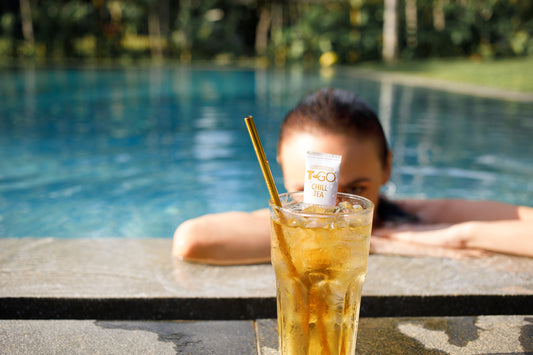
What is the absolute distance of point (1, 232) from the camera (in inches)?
150

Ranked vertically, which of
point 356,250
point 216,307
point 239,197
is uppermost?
point 356,250

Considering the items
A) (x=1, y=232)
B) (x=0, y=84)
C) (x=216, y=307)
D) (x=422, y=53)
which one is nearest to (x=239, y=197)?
(x=1, y=232)

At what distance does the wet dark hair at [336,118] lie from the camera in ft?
7.19

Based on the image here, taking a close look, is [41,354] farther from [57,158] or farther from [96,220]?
[57,158]

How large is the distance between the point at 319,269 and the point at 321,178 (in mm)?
225

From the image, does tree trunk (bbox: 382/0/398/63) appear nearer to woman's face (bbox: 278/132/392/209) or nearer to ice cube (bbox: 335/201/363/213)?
woman's face (bbox: 278/132/392/209)

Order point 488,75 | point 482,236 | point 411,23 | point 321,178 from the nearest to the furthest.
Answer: point 321,178, point 482,236, point 488,75, point 411,23

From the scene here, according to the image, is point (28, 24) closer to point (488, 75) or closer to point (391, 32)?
point (391, 32)

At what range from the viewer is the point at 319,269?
1260 millimetres

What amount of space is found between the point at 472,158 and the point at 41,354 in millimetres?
5828

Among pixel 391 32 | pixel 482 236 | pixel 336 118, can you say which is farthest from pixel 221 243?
pixel 391 32

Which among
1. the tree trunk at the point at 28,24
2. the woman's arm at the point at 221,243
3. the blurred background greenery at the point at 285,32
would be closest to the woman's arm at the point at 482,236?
the woman's arm at the point at 221,243

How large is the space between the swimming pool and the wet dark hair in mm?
2098

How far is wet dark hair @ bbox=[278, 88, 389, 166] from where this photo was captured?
7.19 ft
